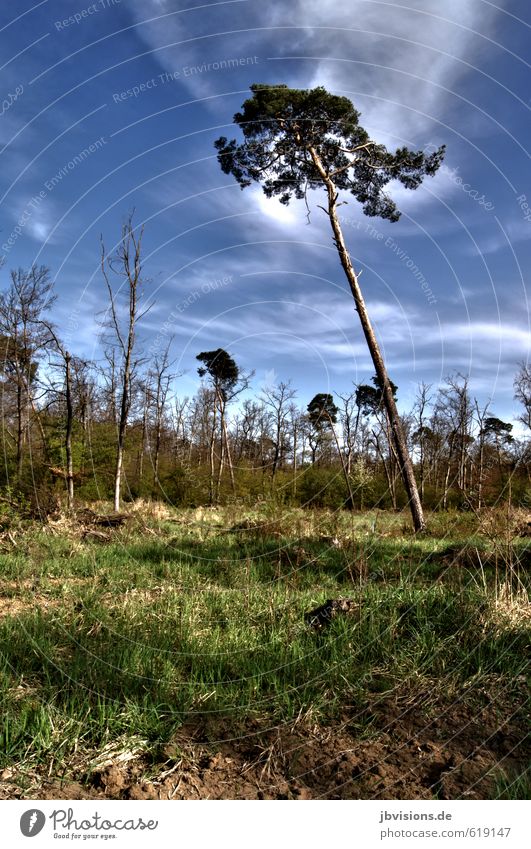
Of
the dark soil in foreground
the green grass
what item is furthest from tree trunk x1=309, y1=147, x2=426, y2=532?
the dark soil in foreground

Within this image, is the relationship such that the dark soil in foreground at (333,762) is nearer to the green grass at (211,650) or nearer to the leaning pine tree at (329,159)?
the green grass at (211,650)

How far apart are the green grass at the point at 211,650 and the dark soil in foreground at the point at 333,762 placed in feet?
0.47

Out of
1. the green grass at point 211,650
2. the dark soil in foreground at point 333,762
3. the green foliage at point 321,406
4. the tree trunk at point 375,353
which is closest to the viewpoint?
the dark soil in foreground at point 333,762

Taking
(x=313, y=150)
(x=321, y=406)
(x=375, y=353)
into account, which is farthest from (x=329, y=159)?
(x=321, y=406)

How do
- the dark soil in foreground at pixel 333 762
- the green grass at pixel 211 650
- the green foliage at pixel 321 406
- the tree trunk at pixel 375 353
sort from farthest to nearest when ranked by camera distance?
1. the green foliage at pixel 321 406
2. the tree trunk at pixel 375 353
3. the green grass at pixel 211 650
4. the dark soil in foreground at pixel 333 762

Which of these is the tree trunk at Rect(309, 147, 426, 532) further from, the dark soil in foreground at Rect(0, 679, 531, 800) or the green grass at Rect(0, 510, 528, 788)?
the dark soil in foreground at Rect(0, 679, 531, 800)

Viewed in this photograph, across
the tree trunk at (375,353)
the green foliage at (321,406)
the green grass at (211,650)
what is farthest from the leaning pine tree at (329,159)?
the green foliage at (321,406)

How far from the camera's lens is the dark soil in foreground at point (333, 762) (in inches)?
103

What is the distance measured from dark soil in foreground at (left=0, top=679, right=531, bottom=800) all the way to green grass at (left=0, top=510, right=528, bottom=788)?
14cm

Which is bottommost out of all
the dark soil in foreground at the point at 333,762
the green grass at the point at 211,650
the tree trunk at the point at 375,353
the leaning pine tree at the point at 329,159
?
the dark soil in foreground at the point at 333,762

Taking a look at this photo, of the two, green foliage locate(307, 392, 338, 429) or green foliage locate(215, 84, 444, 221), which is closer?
green foliage locate(215, 84, 444, 221)

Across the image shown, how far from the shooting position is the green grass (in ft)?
10.2

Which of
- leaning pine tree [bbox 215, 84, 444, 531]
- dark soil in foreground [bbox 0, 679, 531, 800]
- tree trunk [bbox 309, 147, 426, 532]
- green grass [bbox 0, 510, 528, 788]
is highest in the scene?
leaning pine tree [bbox 215, 84, 444, 531]
